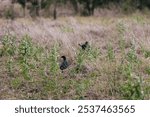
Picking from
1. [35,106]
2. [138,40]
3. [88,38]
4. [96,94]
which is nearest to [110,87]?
[96,94]

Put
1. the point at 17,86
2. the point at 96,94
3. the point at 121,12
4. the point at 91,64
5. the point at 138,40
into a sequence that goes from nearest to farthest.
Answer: the point at 96,94 → the point at 17,86 → the point at 91,64 → the point at 138,40 → the point at 121,12

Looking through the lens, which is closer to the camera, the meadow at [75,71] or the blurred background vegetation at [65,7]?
the meadow at [75,71]

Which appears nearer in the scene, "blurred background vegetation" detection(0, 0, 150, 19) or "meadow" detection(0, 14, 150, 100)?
"meadow" detection(0, 14, 150, 100)

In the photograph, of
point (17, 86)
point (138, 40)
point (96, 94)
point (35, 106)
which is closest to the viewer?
point (35, 106)

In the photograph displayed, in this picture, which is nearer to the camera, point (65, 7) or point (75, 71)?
point (75, 71)

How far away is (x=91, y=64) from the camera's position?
26.6ft

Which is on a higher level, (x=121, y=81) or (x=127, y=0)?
(x=127, y=0)

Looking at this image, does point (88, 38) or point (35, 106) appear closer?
point (35, 106)

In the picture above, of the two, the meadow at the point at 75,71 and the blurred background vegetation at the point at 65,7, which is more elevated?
the blurred background vegetation at the point at 65,7

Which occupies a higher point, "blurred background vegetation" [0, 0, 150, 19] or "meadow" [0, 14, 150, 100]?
"blurred background vegetation" [0, 0, 150, 19]

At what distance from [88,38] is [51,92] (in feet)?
14.4

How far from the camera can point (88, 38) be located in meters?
11.3

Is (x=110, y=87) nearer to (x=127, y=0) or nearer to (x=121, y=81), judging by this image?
(x=121, y=81)

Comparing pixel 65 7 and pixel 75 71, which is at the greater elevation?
pixel 65 7
